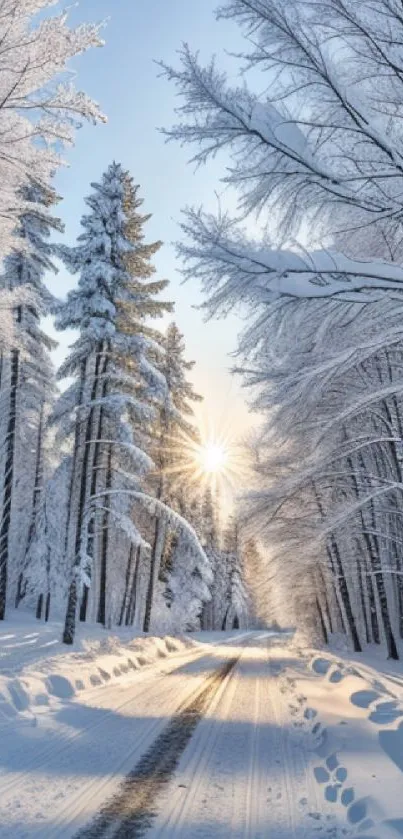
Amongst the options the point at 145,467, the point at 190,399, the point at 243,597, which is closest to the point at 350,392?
the point at 145,467

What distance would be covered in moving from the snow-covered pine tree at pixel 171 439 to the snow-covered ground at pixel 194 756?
1333 cm

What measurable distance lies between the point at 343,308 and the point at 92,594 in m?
29.4

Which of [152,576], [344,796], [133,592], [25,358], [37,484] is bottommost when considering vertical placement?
[344,796]

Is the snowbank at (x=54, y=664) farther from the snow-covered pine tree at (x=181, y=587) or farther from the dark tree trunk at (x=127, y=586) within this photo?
the snow-covered pine tree at (x=181, y=587)

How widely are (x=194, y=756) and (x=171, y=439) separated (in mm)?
20691

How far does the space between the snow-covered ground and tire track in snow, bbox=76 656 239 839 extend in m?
0.02

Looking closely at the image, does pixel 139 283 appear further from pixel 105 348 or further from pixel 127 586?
pixel 127 586

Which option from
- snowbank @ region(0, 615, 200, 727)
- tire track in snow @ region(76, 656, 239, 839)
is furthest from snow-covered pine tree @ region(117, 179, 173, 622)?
tire track in snow @ region(76, 656, 239, 839)

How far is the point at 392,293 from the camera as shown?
558 cm

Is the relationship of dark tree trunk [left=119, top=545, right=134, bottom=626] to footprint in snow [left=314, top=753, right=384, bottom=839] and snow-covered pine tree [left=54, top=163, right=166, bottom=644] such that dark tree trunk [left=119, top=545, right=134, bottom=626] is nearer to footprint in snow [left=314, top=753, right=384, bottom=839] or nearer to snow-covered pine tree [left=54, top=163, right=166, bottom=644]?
snow-covered pine tree [left=54, top=163, right=166, bottom=644]

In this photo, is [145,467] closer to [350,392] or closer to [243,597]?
[350,392]

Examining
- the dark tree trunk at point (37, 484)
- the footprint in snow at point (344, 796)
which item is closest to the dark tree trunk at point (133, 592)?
the dark tree trunk at point (37, 484)

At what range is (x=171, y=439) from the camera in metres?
27.3

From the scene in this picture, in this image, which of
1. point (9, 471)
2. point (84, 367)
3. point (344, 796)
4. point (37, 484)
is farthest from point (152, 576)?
point (344, 796)
